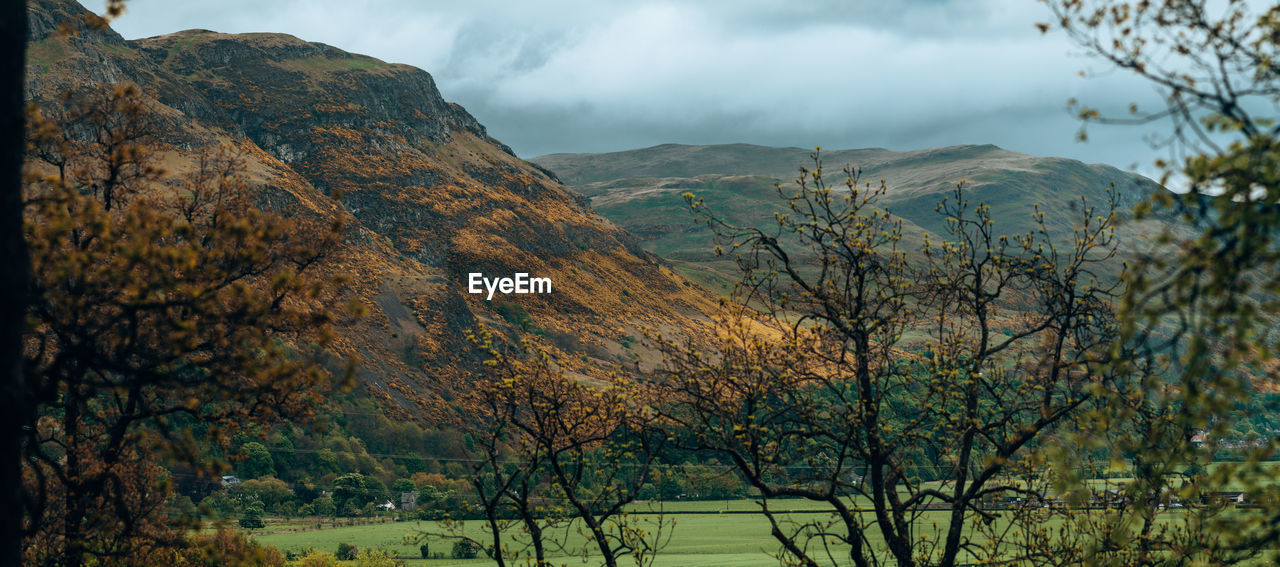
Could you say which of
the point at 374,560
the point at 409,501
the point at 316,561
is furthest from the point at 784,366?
the point at 409,501

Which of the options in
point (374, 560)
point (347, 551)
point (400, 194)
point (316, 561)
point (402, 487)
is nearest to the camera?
point (316, 561)

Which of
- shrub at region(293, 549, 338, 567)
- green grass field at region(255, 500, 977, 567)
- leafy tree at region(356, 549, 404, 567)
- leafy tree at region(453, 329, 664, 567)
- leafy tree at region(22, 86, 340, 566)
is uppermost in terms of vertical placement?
leafy tree at region(22, 86, 340, 566)

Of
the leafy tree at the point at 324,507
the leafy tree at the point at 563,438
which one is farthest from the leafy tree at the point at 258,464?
the leafy tree at the point at 563,438

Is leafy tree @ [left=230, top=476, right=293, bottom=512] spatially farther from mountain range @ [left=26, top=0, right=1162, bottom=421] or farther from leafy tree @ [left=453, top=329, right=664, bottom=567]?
leafy tree @ [left=453, top=329, right=664, bottom=567]

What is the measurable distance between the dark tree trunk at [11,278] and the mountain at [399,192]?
7437 cm

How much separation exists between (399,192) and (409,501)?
214 ft

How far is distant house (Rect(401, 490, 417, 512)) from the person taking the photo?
249 feet

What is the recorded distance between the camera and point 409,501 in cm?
7625

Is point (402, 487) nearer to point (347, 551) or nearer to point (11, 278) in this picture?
point (347, 551)

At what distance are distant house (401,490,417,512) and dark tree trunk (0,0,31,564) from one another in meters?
72.0

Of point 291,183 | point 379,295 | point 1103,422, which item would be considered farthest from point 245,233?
point 291,183

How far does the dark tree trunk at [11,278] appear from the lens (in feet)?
23.3

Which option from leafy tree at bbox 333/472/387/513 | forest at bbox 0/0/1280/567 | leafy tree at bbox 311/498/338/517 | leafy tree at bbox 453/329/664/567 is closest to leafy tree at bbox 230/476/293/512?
leafy tree at bbox 311/498/338/517

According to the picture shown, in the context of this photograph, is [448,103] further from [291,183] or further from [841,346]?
[841,346]
